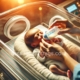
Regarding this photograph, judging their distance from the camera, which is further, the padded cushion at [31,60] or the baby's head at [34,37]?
the baby's head at [34,37]

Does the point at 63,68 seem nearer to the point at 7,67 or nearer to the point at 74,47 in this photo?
the point at 74,47

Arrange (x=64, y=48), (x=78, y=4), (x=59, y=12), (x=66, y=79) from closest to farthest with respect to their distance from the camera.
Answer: (x=66, y=79) → (x=64, y=48) → (x=59, y=12) → (x=78, y=4)

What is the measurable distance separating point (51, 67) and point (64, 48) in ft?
0.46

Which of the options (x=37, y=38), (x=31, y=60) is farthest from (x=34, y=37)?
(x=31, y=60)

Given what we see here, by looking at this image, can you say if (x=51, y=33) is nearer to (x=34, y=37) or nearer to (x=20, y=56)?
(x=34, y=37)

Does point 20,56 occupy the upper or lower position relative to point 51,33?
lower

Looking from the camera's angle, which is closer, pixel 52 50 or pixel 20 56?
pixel 52 50

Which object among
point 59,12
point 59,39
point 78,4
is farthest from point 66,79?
point 78,4

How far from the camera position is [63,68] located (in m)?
1.14

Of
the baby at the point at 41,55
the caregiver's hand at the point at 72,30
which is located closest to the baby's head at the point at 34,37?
the baby at the point at 41,55

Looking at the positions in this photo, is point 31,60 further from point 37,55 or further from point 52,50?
point 52,50

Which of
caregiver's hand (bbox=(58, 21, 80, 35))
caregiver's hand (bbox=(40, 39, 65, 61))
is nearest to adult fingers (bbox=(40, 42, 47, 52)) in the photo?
caregiver's hand (bbox=(40, 39, 65, 61))

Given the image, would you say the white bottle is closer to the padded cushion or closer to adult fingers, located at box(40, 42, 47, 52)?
adult fingers, located at box(40, 42, 47, 52)

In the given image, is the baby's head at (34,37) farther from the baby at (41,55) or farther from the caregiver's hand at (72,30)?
the caregiver's hand at (72,30)
